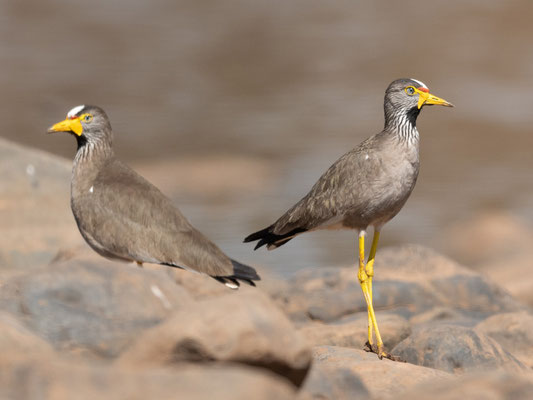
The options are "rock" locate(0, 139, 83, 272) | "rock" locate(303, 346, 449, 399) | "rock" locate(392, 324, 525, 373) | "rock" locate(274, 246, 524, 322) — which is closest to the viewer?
"rock" locate(303, 346, 449, 399)

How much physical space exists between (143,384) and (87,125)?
404cm

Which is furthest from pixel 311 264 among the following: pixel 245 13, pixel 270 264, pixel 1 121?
pixel 245 13

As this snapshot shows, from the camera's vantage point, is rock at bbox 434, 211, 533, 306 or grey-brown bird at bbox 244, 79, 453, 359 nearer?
grey-brown bird at bbox 244, 79, 453, 359

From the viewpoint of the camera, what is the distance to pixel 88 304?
632cm

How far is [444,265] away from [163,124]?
37.1ft

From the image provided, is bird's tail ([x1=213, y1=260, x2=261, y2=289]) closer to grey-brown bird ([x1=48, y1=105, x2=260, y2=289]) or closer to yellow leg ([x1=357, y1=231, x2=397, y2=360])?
grey-brown bird ([x1=48, y1=105, x2=260, y2=289])

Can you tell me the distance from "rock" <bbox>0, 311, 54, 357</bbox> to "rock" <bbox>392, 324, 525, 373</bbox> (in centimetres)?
314

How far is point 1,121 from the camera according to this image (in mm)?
21297

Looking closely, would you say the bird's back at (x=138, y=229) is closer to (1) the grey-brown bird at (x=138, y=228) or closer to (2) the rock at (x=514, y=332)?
(1) the grey-brown bird at (x=138, y=228)

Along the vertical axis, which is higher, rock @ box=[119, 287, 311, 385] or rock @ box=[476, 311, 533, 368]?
rock @ box=[119, 287, 311, 385]

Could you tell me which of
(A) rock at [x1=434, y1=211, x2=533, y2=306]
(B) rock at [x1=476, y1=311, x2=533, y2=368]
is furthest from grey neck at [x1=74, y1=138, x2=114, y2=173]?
(A) rock at [x1=434, y1=211, x2=533, y2=306]

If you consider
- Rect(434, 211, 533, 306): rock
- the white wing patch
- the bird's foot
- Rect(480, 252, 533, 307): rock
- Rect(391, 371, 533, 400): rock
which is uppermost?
Rect(391, 371, 533, 400): rock

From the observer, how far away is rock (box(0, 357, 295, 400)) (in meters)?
4.62

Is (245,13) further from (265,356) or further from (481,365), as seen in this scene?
(265,356)
